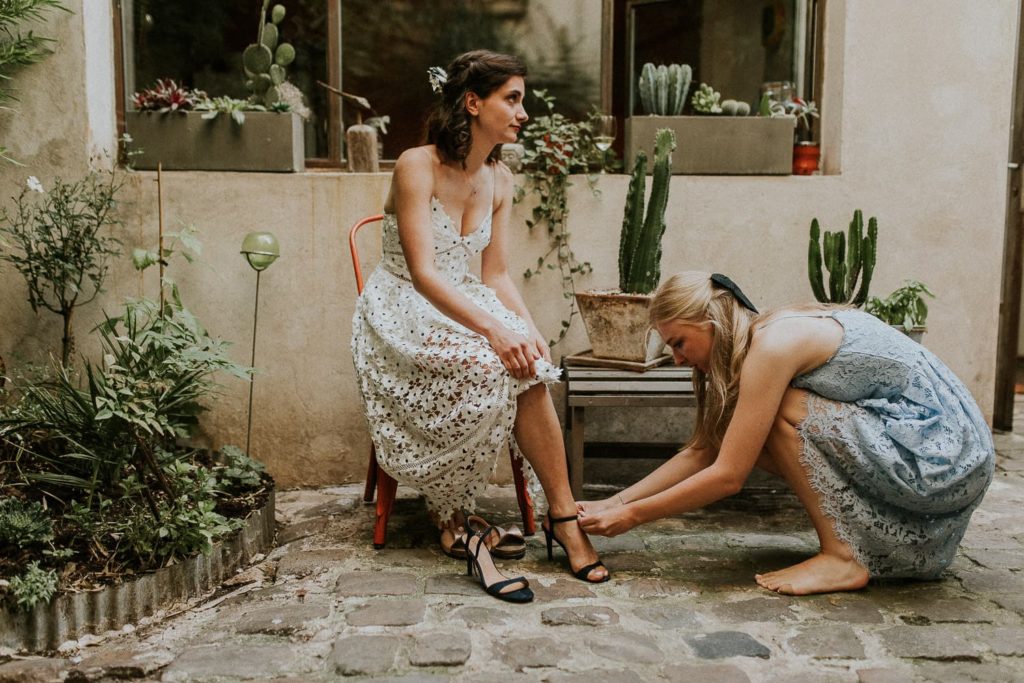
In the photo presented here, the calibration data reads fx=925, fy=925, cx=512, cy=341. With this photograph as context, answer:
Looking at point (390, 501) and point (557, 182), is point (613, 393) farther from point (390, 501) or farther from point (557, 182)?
point (557, 182)

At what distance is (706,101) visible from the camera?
4.12 m

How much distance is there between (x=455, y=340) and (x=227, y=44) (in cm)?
233

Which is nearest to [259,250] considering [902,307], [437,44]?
[437,44]

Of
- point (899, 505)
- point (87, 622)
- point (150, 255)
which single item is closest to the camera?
point (87, 622)

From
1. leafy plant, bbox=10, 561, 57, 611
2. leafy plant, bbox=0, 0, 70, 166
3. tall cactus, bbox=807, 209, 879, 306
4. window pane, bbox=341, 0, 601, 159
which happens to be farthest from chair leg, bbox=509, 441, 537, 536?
leafy plant, bbox=0, 0, 70, 166

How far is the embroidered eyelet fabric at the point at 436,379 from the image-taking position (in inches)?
109

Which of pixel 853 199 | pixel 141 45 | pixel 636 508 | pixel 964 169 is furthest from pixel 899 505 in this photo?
pixel 141 45

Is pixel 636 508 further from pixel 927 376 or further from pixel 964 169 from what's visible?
pixel 964 169

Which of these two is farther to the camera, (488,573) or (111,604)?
(488,573)

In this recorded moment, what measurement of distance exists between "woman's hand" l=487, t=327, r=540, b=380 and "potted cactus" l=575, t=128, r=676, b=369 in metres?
0.91

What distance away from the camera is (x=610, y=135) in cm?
423

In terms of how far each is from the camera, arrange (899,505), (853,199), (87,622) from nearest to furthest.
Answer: (87,622) → (899,505) → (853,199)

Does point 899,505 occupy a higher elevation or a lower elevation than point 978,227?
lower

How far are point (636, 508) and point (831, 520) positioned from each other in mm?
568
